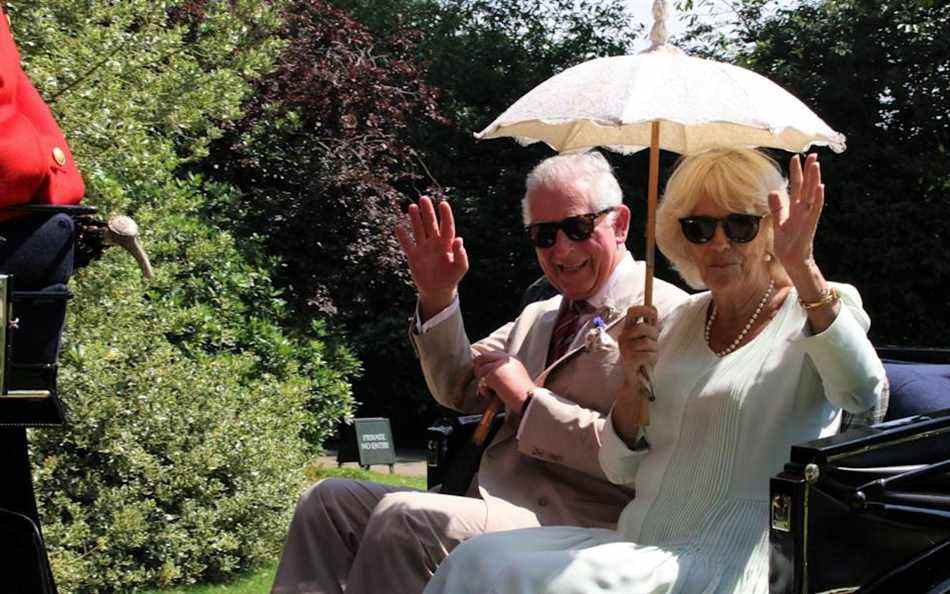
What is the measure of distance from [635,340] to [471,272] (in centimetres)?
1038

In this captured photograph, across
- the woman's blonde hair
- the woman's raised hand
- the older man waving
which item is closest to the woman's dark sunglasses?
the woman's blonde hair

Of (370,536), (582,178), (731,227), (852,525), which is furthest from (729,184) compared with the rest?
→ (370,536)

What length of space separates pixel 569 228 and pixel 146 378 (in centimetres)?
286

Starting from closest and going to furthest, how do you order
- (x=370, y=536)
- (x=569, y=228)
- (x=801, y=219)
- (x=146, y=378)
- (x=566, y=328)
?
(x=801, y=219) < (x=370, y=536) < (x=569, y=228) < (x=566, y=328) < (x=146, y=378)

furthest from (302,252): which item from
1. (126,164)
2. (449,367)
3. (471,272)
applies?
(449,367)

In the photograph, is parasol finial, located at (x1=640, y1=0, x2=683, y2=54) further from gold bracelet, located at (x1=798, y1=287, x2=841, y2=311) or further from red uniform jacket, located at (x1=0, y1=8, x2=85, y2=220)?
red uniform jacket, located at (x1=0, y1=8, x2=85, y2=220)

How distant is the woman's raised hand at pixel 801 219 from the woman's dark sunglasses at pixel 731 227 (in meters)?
0.33

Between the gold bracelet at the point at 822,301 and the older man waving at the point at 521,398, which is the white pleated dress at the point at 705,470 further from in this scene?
the older man waving at the point at 521,398

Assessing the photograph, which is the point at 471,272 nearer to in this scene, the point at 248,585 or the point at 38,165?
the point at 248,585

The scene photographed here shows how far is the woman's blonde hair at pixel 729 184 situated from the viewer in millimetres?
2986

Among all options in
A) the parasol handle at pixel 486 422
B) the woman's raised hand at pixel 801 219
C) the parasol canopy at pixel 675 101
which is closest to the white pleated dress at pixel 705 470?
the woman's raised hand at pixel 801 219

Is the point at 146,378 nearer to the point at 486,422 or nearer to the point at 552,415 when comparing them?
the point at 486,422

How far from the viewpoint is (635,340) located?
2.99 m

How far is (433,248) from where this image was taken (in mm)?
3475
